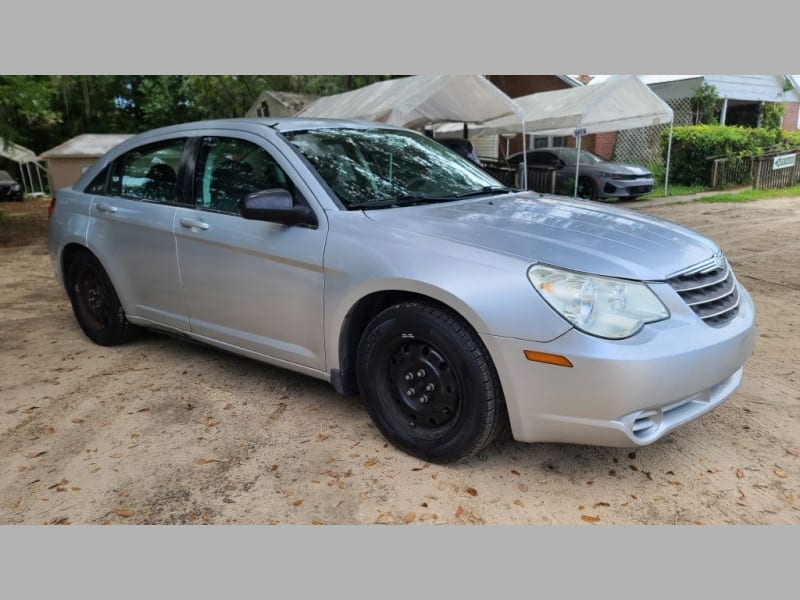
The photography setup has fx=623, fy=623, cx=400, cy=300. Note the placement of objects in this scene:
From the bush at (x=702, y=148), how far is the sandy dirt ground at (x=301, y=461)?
13.7 m

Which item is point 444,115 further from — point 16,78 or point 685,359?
point 685,359

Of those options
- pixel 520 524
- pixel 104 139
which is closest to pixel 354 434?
pixel 520 524

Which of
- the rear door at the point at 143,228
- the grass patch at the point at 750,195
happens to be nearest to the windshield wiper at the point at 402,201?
the rear door at the point at 143,228

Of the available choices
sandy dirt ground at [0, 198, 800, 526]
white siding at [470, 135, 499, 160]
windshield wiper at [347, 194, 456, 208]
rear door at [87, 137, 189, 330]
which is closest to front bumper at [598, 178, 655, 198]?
sandy dirt ground at [0, 198, 800, 526]

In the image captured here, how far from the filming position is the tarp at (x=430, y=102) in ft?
38.4

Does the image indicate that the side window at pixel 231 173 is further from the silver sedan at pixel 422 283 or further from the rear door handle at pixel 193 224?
the rear door handle at pixel 193 224

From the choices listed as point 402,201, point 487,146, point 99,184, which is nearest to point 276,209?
point 402,201

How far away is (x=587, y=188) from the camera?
14.7 meters

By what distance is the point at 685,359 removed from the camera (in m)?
2.61

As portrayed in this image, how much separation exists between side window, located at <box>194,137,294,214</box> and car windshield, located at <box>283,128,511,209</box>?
213 millimetres

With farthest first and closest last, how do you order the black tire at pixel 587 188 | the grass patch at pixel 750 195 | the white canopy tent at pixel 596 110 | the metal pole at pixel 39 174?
the metal pole at pixel 39 174 < the black tire at pixel 587 188 < the grass patch at pixel 750 195 < the white canopy tent at pixel 596 110

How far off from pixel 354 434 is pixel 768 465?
2.12 meters

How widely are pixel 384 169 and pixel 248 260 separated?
0.99m

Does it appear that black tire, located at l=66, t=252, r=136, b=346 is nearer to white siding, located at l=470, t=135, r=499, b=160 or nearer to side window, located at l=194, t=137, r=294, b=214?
side window, located at l=194, t=137, r=294, b=214
